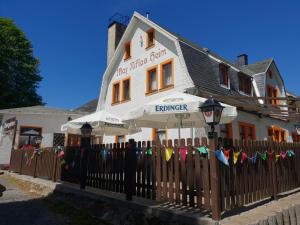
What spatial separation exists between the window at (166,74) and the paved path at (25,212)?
27.9ft

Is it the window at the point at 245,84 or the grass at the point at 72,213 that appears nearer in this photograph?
the grass at the point at 72,213

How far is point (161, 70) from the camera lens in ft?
48.6

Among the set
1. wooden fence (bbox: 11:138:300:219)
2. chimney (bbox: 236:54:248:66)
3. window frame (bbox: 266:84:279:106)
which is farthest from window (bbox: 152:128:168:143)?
chimney (bbox: 236:54:248:66)

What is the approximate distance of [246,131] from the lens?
15750 millimetres

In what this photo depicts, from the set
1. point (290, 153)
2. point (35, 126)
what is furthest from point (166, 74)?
point (35, 126)

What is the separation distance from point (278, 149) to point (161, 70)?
8.64 meters

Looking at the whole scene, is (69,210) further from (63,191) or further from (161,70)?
(161,70)

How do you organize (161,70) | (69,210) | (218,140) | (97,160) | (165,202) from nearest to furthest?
(218,140)
(165,202)
(69,210)
(97,160)
(161,70)

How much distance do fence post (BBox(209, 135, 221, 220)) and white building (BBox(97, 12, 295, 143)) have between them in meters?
7.31

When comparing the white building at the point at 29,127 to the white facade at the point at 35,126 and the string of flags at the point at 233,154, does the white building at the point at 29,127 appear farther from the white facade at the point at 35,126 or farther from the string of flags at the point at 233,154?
the string of flags at the point at 233,154

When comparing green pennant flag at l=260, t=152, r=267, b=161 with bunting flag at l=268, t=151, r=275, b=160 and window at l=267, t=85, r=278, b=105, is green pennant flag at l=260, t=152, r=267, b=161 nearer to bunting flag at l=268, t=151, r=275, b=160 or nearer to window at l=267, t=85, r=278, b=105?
bunting flag at l=268, t=151, r=275, b=160

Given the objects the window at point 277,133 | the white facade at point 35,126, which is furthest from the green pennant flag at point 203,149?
the white facade at point 35,126

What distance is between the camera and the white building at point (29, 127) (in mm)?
18969

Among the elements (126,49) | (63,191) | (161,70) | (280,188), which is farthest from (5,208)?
(126,49)
